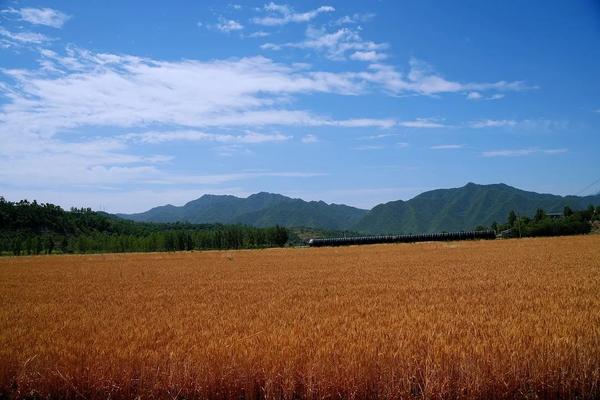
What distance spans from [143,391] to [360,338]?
13.1ft

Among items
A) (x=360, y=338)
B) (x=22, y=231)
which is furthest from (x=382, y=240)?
(x=22, y=231)

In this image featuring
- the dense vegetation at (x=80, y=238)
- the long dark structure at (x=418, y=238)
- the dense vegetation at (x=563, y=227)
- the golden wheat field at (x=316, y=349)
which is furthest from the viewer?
the dense vegetation at (x=80, y=238)

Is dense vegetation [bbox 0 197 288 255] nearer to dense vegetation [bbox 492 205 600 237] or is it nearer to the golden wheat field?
dense vegetation [bbox 492 205 600 237]

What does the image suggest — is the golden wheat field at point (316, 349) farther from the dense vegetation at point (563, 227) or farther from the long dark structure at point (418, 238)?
the dense vegetation at point (563, 227)

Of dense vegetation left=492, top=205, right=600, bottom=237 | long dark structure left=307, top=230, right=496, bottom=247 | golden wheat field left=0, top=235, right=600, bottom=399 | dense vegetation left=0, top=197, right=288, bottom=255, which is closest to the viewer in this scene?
golden wheat field left=0, top=235, right=600, bottom=399

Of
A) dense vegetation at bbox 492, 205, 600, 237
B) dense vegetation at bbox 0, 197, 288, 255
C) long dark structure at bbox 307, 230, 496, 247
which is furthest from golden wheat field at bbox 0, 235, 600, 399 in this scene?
dense vegetation at bbox 0, 197, 288, 255

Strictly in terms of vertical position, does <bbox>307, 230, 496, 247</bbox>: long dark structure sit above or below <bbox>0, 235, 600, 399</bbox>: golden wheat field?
below

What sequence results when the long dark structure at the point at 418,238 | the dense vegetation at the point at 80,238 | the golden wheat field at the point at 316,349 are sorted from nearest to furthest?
the golden wheat field at the point at 316,349, the long dark structure at the point at 418,238, the dense vegetation at the point at 80,238

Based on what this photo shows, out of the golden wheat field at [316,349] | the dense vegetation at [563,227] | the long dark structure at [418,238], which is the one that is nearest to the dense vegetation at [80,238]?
the long dark structure at [418,238]

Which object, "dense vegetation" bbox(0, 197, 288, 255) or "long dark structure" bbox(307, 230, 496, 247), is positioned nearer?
"long dark structure" bbox(307, 230, 496, 247)

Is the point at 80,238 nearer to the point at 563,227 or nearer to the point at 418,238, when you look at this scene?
the point at 418,238

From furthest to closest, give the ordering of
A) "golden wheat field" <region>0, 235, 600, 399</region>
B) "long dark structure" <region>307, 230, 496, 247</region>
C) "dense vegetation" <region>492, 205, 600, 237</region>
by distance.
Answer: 1. "long dark structure" <region>307, 230, 496, 247</region>
2. "dense vegetation" <region>492, 205, 600, 237</region>
3. "golden wheat field" <region>0, 235, 600, 399</region>

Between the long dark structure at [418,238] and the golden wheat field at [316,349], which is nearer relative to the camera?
the golden wheat field at [316,349]

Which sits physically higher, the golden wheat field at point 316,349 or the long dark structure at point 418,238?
the golden wheat field at point 316,349
